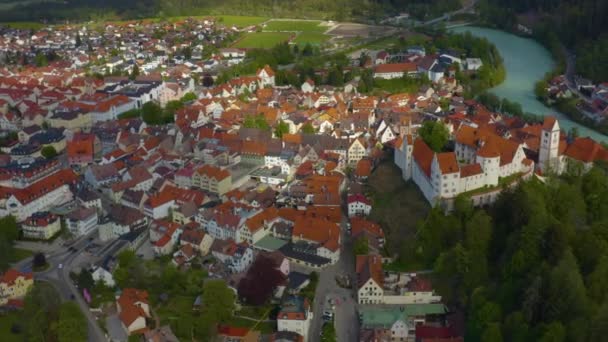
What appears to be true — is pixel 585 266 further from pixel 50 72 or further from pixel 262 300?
pixel 50 72

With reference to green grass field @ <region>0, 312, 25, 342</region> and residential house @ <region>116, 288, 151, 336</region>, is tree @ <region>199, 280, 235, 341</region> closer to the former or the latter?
residential house @ <region>116, 288, 151, 336</region>

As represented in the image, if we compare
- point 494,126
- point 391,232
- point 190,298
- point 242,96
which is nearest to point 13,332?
point 190,298

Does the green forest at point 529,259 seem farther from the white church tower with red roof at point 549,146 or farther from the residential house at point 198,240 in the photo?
the residential house at point 198,240

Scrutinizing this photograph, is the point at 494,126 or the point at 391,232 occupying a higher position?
the point at 494,126

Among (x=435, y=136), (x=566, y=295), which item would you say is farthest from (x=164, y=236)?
(x=566, y=295)

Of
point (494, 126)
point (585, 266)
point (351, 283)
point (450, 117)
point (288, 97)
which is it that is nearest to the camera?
point (585, 266)

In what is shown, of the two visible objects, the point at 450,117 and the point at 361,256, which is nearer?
the point at 361,256

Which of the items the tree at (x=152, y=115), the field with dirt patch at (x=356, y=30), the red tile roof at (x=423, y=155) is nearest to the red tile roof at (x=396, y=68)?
the tree at (x=152, y=115)
